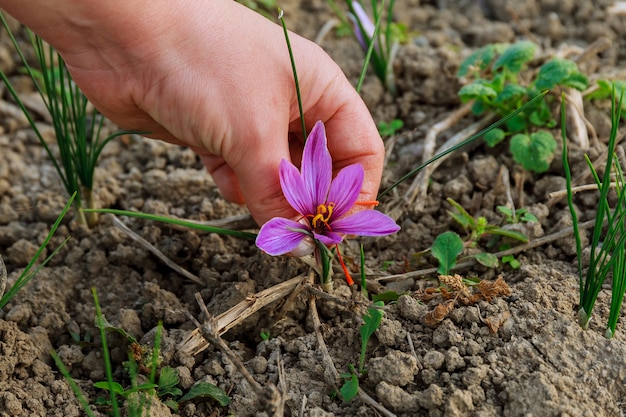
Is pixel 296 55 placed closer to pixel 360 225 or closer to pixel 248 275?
pixel 360 225

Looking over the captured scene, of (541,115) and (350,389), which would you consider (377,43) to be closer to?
(541,115)

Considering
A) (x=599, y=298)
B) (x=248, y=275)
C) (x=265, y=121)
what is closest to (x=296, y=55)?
(x=265, y=121)

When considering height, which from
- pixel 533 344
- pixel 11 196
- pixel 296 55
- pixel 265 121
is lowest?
pixel 533 344

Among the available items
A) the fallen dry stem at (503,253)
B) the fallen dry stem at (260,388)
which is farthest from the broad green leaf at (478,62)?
the fallen dry stem at (260,388)

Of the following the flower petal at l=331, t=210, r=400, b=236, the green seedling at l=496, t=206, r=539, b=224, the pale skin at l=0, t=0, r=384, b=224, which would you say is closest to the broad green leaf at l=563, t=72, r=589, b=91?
the green seedling at l=496, t=206, r=539, b=224

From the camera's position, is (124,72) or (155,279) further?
(155,279)

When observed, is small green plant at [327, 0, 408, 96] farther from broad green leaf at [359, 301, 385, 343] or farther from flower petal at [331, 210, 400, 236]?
broad green leaf at [359, 301, 385, 343]

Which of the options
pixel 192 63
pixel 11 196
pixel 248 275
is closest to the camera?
pixel 192 63
